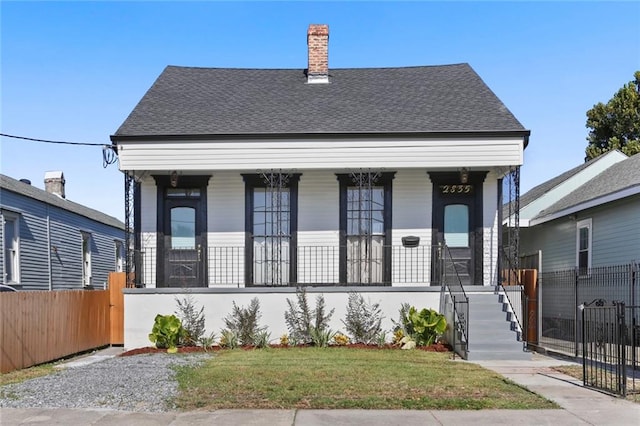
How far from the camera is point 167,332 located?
41.3 feet

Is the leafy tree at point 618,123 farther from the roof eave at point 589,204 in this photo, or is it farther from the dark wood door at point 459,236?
the dark wood door at point 459,236

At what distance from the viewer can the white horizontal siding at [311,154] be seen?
13.4m

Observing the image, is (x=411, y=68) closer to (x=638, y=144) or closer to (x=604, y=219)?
(x=604, y=219)

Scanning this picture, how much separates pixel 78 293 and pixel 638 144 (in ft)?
83.0

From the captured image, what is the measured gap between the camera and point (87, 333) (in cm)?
1341

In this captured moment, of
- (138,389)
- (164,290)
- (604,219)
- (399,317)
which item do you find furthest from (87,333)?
(604,219)

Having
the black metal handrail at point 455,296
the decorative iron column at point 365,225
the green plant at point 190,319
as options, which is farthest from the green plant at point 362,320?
the green plant at point 190,319

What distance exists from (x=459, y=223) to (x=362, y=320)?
3550mm

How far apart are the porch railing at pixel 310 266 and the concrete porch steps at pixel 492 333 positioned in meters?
1.87

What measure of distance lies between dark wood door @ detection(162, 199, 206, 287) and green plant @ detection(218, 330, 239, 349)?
185 cm

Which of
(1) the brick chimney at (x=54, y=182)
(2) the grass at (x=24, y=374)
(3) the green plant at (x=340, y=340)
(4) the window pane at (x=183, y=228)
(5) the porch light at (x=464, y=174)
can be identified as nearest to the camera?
(2) the grass at (x=24, y=374)

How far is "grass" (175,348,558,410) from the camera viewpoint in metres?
7.27

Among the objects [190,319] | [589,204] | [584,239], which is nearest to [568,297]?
[589,204]

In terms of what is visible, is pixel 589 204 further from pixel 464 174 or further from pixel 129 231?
pixel 129 231
